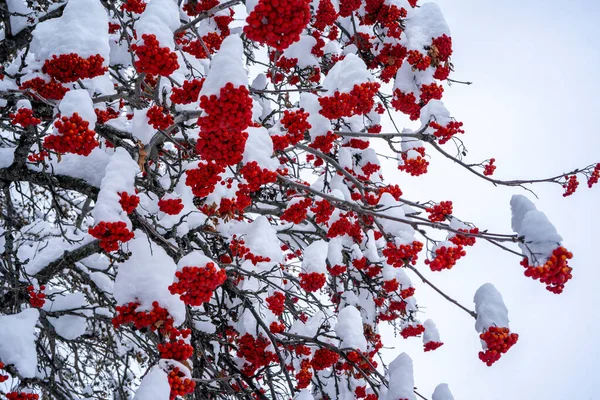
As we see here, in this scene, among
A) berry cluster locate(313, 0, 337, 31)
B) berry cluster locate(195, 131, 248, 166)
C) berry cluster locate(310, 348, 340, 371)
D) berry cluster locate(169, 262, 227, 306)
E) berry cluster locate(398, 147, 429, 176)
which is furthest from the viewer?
berry cluster locate(313, 0, 337, 31)

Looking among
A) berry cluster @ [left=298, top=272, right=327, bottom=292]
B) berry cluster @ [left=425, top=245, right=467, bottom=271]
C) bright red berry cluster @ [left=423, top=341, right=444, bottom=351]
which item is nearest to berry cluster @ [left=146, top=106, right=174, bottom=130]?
berry cluster @ [left=298, top=272, right=327, bottom=292]

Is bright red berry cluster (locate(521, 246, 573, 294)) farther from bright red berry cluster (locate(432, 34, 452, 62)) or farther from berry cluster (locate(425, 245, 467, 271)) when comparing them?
bright red berry cluster (locate(432, 34, 452, 62))

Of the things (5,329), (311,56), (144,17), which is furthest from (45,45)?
(311,56)

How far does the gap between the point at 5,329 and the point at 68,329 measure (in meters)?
1.06

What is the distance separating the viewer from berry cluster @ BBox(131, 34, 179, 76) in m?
2.07

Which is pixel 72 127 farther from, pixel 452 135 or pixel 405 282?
pixel 405 282

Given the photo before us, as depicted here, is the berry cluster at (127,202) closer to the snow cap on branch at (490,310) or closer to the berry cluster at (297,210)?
the berry cluster at (297,210)

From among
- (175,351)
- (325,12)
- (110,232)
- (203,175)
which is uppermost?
(325,12)

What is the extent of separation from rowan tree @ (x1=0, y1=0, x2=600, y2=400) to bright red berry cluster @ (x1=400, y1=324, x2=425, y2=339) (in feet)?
0.07

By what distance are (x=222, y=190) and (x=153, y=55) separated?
4.37 ft

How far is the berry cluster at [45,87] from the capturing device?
2447 millimetres

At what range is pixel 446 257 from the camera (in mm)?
2797

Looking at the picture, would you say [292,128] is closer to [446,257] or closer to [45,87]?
[446,257]

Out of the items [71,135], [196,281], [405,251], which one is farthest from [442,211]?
[71,135]
